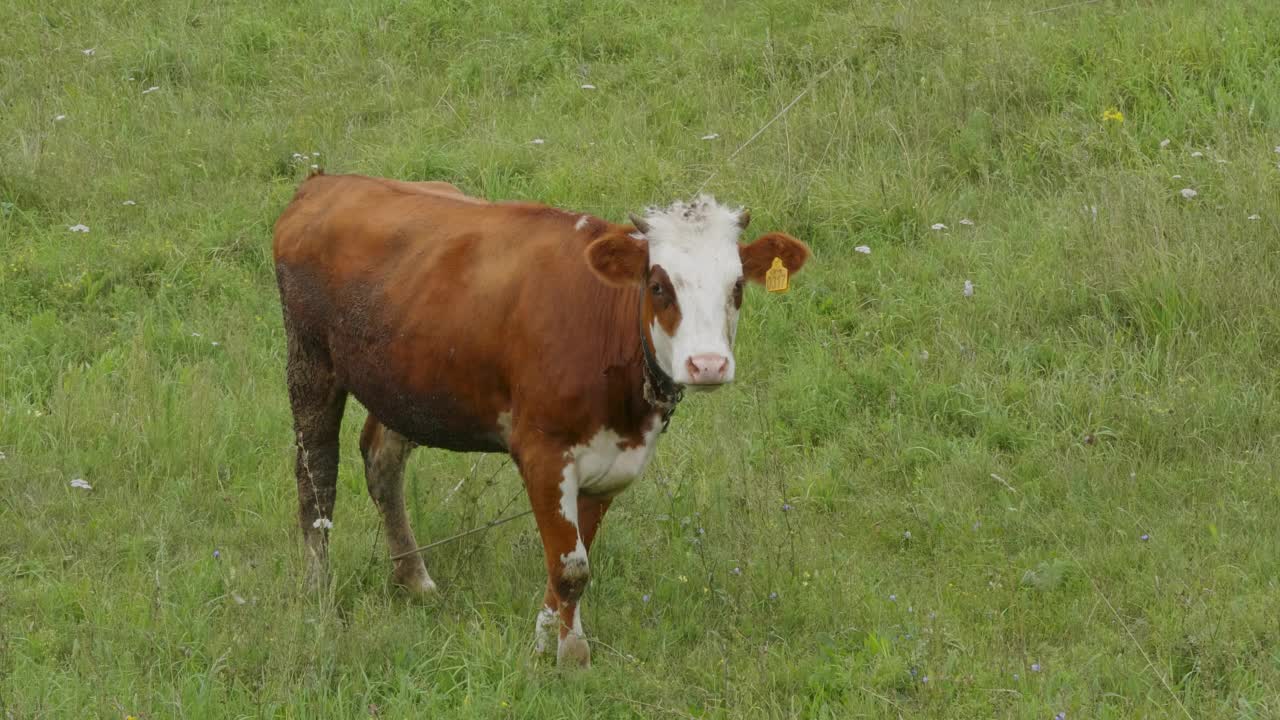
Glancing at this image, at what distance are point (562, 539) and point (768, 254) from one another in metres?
1.26

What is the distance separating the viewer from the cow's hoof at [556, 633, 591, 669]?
560 cm

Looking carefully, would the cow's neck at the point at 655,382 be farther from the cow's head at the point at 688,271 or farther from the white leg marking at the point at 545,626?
the white leg marking at the point at 545,626

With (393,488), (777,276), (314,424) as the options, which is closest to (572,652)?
(393,488)

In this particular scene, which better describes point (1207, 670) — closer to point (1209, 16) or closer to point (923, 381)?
point (923, 381)

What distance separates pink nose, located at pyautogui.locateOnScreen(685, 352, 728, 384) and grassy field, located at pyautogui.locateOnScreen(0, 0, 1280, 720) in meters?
1.07

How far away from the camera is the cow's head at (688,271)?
5219mm

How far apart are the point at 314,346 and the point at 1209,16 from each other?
21.2 feet

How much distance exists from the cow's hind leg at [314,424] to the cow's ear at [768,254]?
1843 mm

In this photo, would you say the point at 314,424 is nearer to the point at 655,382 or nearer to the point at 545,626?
the point at 545,626

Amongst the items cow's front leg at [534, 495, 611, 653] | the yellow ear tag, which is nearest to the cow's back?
cow's front leg at [534, 495, 611, 653]

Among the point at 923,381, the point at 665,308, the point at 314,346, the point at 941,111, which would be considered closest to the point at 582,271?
the point at 665,308

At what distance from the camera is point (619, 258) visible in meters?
5.53

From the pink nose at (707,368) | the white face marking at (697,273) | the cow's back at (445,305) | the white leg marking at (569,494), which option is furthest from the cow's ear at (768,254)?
the white leg marking at (569,494)

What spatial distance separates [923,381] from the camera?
7680 mm
